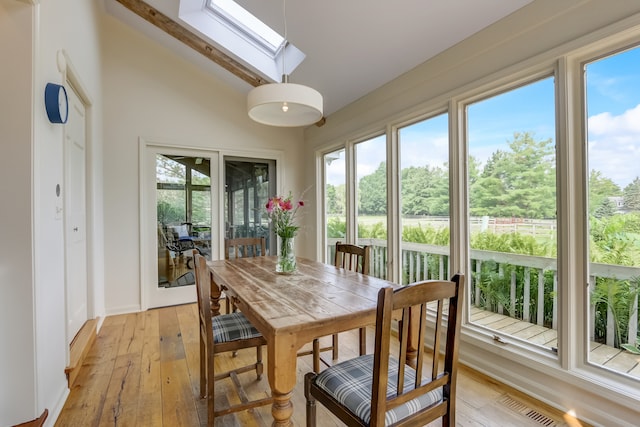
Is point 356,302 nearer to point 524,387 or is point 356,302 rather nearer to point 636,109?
point 524,387

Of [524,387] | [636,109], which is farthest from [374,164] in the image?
[524,387]

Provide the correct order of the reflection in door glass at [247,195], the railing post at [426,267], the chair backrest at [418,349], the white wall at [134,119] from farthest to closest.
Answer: the reflection in door glass at [247,195], the white wall at [134,119], the railing post at [426,267], the chair backrest at [418,349]

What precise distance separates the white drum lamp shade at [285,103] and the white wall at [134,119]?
2.40 m

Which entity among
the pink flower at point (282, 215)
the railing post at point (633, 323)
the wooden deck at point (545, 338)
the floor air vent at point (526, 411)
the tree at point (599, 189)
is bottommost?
the floor air vent at point (526, 411)

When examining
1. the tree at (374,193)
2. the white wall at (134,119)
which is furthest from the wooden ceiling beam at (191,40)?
the tree at (374,193)

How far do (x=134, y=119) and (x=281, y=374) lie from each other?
386 cm

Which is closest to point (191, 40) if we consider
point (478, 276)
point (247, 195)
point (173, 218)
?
point (247, 195)

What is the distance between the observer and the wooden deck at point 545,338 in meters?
1.70

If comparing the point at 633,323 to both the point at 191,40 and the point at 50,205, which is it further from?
the point at 191,40

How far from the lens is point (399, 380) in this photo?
115 cm

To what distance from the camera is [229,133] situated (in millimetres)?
4414

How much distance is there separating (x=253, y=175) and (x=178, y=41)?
76.3 inches

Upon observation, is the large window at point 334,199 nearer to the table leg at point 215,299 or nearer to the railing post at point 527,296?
the table leg at point 215,299

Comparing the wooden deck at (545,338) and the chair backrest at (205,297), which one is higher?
the chair backrest at (205,297)
